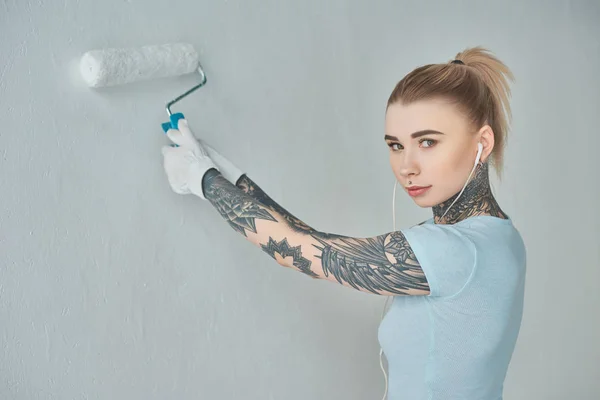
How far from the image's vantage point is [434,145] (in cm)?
127

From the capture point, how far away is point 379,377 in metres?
1.83

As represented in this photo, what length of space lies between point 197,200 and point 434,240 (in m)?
0.48

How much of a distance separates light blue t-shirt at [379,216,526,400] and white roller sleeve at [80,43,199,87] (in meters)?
0.50

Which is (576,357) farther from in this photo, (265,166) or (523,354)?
(265,166)

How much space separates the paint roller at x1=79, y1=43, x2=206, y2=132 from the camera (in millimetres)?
1137

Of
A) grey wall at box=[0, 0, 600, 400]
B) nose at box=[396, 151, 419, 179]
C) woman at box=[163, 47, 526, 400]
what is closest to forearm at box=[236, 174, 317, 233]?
woman at box=[163, 47, 526, 400]

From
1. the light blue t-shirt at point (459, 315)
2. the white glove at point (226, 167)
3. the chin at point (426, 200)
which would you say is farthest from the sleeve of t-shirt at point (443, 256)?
the white glove at point (226, 167)

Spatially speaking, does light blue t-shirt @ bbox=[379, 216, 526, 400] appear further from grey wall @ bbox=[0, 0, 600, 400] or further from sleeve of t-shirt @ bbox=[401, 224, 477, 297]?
grey wall @ bbox=[0, 0, 600, 400]

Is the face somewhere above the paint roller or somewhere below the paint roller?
below

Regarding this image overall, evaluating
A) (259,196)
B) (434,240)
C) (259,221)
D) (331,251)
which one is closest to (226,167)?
(259,196)

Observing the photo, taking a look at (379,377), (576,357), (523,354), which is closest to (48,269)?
(379,377)

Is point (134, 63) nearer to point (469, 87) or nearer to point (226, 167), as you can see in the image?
point (226, 167)

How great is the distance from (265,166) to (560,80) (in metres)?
1.35

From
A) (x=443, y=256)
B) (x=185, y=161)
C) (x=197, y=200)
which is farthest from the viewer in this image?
(x=197, y=200)
